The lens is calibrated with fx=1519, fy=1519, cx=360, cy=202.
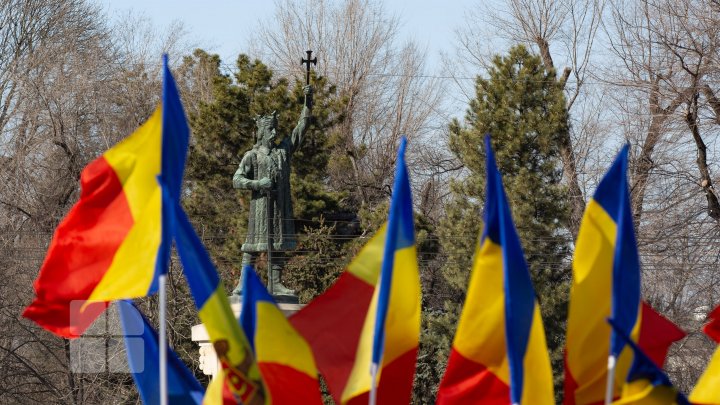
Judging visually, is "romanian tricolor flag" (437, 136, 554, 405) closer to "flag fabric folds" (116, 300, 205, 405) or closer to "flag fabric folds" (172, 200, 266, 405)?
"flag fabric folds" (172, 200, 266, 405)

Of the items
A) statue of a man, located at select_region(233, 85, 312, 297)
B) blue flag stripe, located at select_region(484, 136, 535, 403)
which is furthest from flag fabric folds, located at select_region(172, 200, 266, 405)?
statue of a man, located at select_region(233, 85, 312, 297)

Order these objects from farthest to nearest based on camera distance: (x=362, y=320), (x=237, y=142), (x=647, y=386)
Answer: (x=237, y=142), (x=362, y=320), (x=647, y=386)

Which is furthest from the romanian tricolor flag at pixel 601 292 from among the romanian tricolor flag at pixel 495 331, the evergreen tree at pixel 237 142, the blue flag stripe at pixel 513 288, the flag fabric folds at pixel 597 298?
the evergreen tree at pixel 237 142

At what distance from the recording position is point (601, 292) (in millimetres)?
8734

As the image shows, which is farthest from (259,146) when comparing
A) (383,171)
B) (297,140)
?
(383,171)

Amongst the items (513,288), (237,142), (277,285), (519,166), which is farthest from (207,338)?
(237,142)

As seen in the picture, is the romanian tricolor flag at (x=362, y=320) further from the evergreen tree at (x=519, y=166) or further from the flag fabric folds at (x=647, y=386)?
the evergreen tree at (x=519, y=166)

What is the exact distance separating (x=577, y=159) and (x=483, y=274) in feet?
76.3

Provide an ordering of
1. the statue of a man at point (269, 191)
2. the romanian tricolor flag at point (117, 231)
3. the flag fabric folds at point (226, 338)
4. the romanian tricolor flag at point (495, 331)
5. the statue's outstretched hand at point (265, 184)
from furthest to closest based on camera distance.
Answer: the statue of a man at point (269, 191), the statue's outstretched hand at point (265, 184), the romanian tricolor flag at point (117, 231), the romanian tricolor flag at point (495, 331), the flag fabric folds at point (226, 338)

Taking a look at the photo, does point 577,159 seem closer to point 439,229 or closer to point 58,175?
point 439,229

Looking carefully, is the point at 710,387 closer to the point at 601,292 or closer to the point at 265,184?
the point at 601,292

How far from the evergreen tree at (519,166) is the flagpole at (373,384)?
60.8 ft

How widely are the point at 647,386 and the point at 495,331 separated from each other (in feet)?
3.51

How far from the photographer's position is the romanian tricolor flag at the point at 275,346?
8.88 meters
